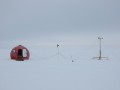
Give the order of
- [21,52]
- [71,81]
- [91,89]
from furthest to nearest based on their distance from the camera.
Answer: [21,52], [71,81], [91,89]

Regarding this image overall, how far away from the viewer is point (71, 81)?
39.7ft

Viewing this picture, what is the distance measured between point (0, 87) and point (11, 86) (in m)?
0.52

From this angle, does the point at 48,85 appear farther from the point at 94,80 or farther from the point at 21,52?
the point at 21,52

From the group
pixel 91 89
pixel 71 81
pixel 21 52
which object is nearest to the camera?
pixel 91 89

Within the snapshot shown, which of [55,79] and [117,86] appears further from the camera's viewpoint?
[55,79]

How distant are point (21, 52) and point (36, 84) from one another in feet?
54.7

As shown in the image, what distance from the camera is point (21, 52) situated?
1086 inches

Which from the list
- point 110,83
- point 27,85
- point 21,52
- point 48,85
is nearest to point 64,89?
point 48,85

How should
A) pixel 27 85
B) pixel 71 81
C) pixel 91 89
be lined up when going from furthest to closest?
pixel 71 81 → pixel 27 85 → pixel 91 89

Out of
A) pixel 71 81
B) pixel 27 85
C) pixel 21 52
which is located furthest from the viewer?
pixel 21 52

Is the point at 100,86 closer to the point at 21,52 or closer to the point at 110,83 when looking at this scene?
the point at 110,83

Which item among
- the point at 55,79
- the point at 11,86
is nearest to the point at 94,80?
the point at 55,79

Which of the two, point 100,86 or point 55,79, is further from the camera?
point 55,79

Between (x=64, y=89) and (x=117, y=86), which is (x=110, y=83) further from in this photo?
(x=64, y=89)
